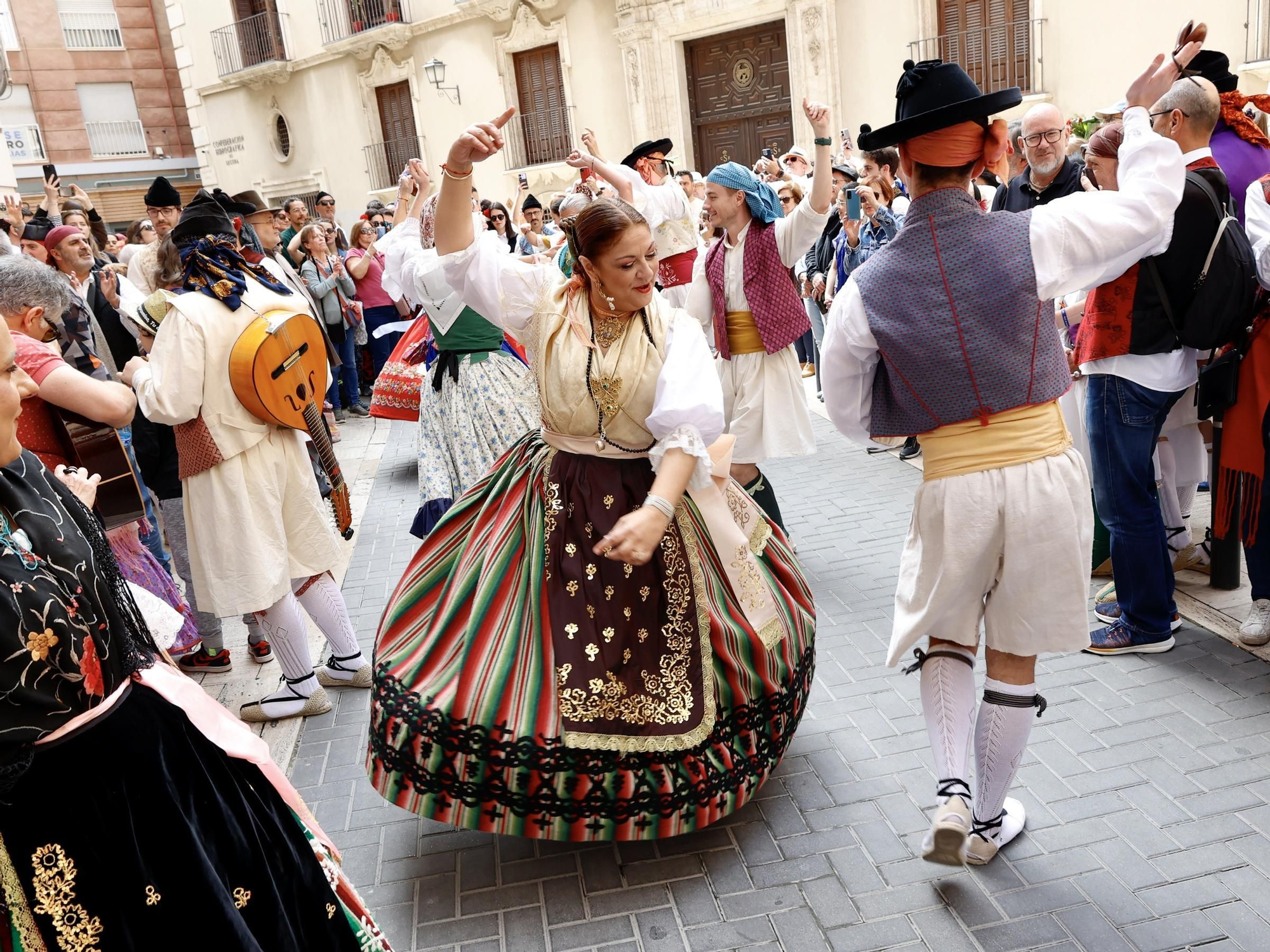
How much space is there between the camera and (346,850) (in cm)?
308

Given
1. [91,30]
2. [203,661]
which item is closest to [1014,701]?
[203,661]

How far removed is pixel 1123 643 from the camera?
3.85 m

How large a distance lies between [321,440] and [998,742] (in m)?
2.70

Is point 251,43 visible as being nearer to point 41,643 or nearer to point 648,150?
point 648,150

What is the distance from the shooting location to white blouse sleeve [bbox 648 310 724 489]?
2576mm

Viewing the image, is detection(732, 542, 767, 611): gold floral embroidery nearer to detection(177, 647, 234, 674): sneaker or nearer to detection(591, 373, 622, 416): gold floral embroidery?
detection(591, 373, 622, 416): gold floral embroidery

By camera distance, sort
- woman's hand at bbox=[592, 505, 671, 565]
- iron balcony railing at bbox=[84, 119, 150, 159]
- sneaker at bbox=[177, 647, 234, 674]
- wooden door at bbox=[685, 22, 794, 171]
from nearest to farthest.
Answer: woman's hand at bbox=[592, 505, 671, 565] → sneaker at bbox=[177, 647, 234, 674] → wooden door at bbox=[685, 22, 794, 171] → iron balcony railing at bbox=[84, 119, 150, 159]

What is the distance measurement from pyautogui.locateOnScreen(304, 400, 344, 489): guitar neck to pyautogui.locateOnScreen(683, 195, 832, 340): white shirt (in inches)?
70.8

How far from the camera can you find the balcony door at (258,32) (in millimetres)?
24453

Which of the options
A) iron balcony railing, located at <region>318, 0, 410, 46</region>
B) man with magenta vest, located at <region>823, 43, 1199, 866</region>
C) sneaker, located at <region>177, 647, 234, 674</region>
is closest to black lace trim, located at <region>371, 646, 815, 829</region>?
man with magenta vest, located at <region>823, 43, 1199, 866</region>

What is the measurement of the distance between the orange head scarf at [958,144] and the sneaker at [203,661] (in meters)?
3.73

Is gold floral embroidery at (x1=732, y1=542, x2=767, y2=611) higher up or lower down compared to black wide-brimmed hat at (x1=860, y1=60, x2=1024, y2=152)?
lower down

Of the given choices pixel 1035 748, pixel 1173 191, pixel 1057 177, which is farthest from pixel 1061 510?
pixel 1057 177

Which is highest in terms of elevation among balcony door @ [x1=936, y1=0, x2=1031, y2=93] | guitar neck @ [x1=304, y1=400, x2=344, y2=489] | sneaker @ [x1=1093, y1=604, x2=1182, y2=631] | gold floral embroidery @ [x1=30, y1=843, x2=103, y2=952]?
balcony door @ [x1=936, y1=0, x2=1031, y2=93]
